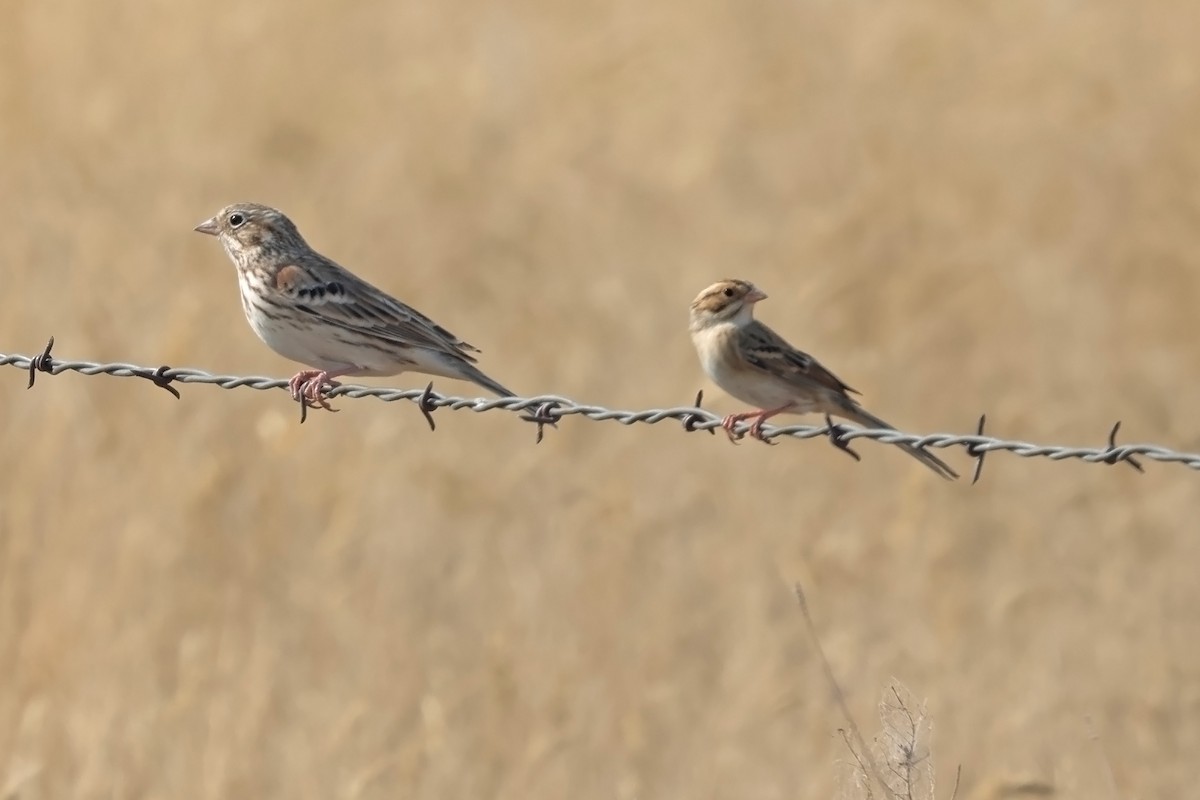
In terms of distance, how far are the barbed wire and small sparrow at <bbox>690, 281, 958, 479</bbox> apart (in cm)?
81

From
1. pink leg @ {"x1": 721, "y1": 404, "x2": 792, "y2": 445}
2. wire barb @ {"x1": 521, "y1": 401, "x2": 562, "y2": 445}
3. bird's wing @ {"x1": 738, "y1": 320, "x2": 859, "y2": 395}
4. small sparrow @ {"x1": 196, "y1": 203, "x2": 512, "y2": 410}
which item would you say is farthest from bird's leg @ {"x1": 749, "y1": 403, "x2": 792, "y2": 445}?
small sparrow @ {"x1": 196, "y1": 203, "x2": 512, "y2": 410}

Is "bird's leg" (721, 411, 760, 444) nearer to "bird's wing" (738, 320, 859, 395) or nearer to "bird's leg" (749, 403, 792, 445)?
"bird's leg" (749, 403, 792, 445)

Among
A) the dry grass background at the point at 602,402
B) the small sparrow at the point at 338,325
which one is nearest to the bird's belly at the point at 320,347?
the small sparrow at the point at 338,325

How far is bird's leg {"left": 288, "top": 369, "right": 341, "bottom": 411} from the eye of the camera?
23.8ft

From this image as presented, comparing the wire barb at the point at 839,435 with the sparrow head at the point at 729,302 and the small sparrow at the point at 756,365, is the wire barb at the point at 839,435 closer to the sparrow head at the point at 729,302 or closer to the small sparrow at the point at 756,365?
the small sparrow at the point at 756,365

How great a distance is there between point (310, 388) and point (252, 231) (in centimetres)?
143

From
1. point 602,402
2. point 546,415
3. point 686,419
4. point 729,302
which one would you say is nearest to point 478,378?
point 729,302

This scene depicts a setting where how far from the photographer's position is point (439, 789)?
7.29 metres

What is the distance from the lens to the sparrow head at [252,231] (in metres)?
8.35

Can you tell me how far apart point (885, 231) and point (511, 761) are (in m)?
5.70

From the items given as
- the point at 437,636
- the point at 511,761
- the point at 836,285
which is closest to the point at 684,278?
the point at 836,285

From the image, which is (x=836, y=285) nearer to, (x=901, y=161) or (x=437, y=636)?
(x=901, y=161)

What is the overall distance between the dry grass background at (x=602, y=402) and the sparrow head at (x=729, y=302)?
117 centimetres

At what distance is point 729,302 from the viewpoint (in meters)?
7.93
